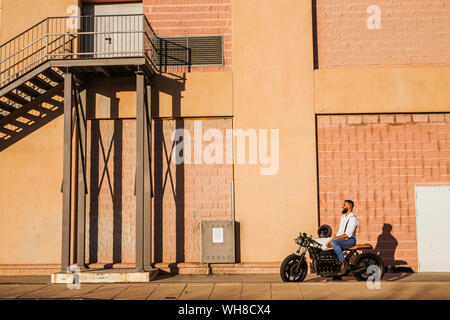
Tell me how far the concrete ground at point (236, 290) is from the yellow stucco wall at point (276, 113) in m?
1.65

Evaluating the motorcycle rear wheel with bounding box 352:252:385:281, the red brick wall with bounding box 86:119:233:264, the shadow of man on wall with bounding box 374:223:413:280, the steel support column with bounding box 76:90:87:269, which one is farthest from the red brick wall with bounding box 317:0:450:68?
the steel support column with bounding box 76:90:87:269

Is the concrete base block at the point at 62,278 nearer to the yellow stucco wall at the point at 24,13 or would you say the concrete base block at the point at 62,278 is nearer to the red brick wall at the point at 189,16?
the red brick wall at the point at 189,16

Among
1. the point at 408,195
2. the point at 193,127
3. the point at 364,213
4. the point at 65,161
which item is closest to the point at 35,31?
the point at 65,161

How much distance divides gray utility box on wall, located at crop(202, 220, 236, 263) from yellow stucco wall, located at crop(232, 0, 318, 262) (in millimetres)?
415

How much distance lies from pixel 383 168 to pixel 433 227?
215 cm

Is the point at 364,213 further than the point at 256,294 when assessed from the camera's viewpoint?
Yes

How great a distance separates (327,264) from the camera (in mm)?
11344

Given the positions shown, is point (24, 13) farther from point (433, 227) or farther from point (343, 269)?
point (433, 227)

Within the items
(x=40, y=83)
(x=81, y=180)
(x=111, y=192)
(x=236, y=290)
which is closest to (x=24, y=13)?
(x=40, y=83)

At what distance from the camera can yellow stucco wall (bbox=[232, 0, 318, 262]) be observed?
1345 cm
